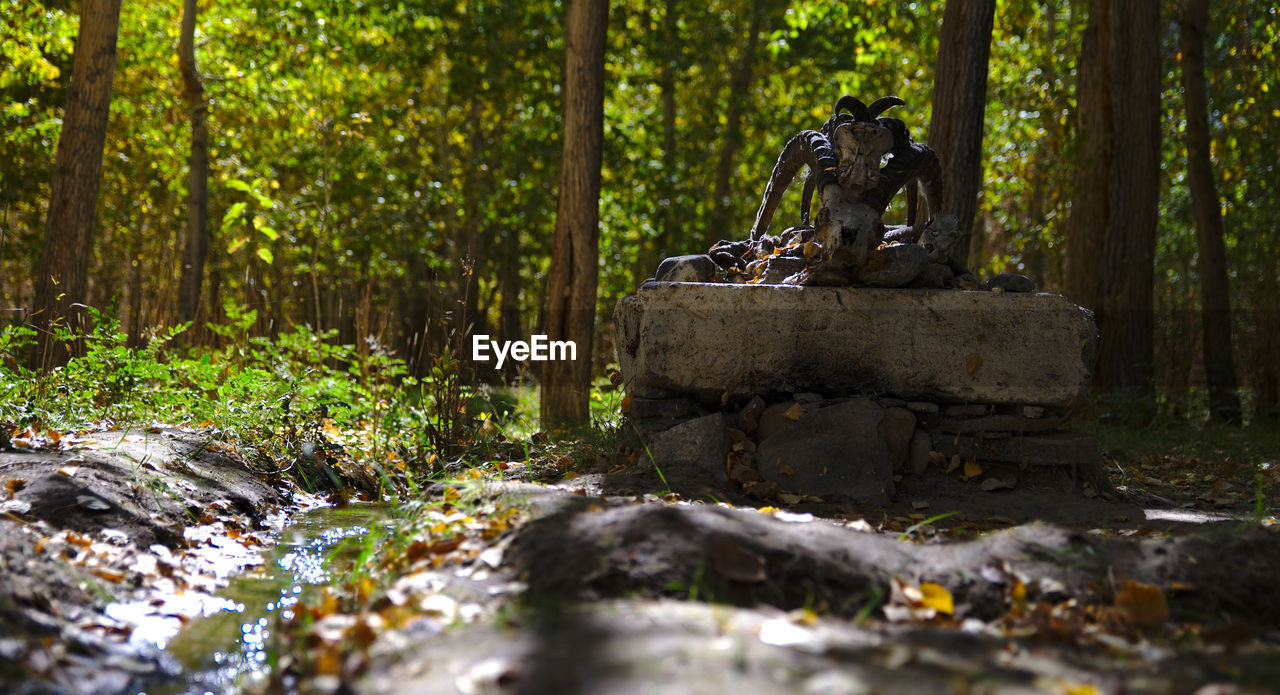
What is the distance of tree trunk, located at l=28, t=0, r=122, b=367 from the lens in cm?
641

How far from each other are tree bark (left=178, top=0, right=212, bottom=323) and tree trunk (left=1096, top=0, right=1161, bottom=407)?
924 centimetres

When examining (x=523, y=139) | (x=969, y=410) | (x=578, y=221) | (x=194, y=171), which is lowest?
(x=969, y=410)

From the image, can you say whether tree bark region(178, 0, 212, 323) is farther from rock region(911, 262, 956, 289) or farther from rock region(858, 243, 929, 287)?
rock region(911, 262, 956, 289)

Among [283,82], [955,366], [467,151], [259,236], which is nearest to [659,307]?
[955,366]

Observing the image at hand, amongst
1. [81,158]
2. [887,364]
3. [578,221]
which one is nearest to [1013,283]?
[887,364]

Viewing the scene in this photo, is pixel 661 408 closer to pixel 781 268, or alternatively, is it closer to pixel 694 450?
pixel 694 450

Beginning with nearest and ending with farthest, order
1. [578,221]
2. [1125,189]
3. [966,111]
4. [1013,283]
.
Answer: [1013,283], [966,111], [578,221], [1125,189]

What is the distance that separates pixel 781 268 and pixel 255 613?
2860 millimetres

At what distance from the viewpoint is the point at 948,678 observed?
5.59 feet

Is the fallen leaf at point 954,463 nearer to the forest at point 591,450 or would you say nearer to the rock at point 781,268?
the forest at point 591,450

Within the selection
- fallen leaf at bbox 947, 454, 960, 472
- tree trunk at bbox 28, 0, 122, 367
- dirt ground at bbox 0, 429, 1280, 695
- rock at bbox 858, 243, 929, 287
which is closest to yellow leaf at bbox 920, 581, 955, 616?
dirt ground at bbox 0, 429, 1280, 695

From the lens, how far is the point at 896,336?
4.20 meters

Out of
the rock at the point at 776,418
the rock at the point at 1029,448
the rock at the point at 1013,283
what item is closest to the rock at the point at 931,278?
the rock at the point at 1013,283

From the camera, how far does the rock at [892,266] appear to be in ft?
13.6
